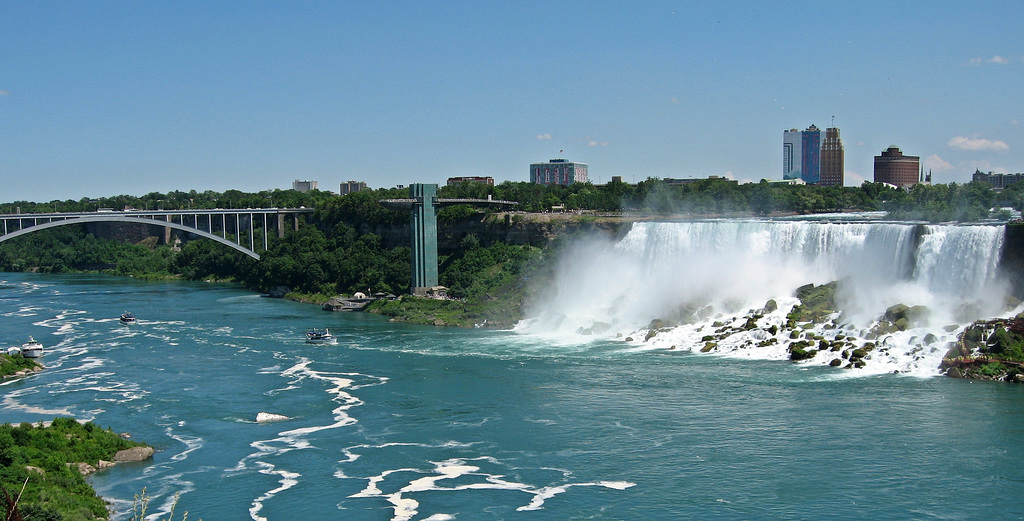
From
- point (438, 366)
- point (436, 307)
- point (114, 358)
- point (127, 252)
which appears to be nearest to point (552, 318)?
point (436, 307)

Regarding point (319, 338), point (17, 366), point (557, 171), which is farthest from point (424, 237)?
point (557, 171)

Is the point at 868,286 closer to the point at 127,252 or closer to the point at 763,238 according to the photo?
the point at 763,238

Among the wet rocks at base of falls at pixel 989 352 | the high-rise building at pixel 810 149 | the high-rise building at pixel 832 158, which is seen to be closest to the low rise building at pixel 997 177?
the high-rise building at pixel 832 158

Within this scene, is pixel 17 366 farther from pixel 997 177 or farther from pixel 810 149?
pixel 810 149

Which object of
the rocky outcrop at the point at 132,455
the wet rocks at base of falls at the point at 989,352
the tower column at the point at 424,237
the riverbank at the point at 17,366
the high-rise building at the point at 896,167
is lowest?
the rocky outcrop at the point at 132,455

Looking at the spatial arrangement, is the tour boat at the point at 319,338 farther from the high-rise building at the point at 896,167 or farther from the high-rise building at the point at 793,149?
the high-rise building at the point at 793,149
